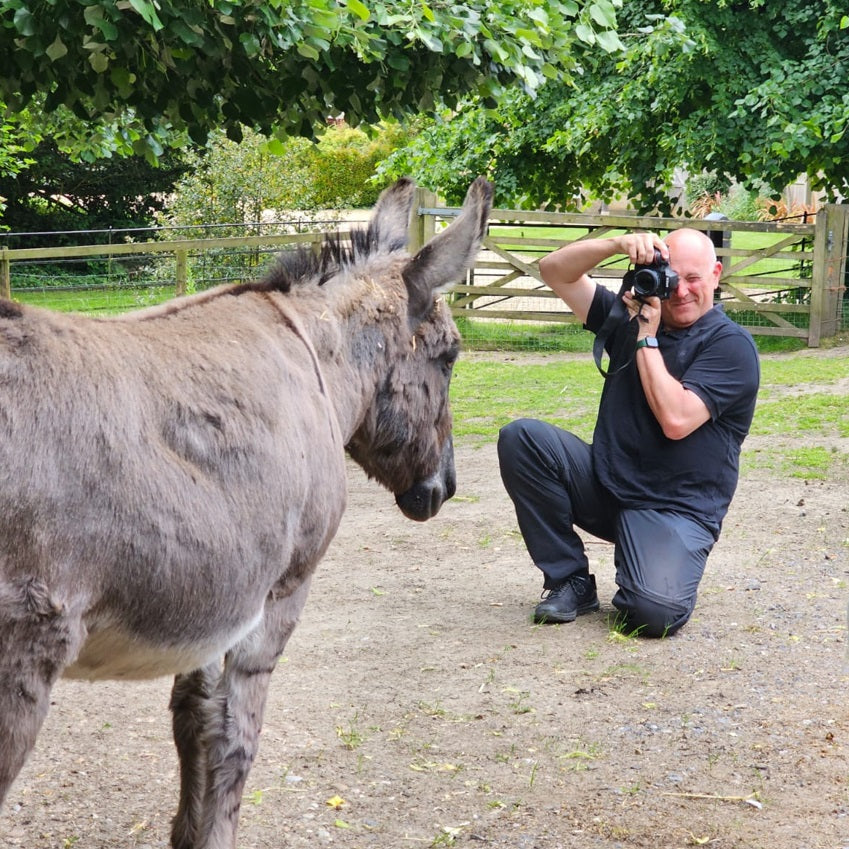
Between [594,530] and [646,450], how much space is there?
21.8 inches

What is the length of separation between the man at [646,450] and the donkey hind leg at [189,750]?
2.39 metres

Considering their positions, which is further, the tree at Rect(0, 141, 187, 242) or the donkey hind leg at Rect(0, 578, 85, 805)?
the tree at Rect(0, 141, 187, 242)

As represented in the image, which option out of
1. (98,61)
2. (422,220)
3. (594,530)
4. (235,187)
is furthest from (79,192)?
(594,530)

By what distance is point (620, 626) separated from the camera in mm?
5164

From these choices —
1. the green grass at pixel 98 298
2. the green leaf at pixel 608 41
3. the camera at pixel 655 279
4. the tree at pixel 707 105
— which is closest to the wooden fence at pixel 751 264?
the tree at pixel 707 105

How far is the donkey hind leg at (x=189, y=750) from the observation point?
124 inches

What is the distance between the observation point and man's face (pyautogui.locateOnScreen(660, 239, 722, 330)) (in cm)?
507

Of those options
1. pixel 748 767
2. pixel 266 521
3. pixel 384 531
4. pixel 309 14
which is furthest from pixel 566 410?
pixel 266 521

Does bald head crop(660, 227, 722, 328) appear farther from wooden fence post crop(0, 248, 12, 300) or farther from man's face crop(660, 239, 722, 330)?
wooden fence post crop(0, 248, 12, 300)

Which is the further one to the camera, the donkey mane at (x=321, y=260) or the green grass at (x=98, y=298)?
the green grass at (x=98, y=298)

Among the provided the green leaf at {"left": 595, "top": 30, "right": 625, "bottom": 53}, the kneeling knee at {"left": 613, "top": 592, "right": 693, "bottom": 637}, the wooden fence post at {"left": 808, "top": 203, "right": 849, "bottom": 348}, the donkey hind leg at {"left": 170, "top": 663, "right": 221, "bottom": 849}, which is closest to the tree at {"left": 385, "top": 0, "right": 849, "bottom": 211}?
the wooden fence post at {"left": 808, "top": 203, "right": 849, "bottom": 348}

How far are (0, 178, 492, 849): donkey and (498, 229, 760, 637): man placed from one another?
163 cm

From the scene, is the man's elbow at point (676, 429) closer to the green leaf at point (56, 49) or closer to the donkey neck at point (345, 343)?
→ the donkey neck at point (345, 343)

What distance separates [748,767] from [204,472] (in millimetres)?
2445
